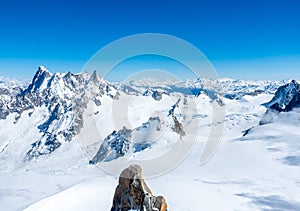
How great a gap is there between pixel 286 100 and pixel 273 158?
108 m

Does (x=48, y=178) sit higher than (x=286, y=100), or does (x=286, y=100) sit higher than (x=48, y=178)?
(x=286, y=100)

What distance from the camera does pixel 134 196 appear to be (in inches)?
716

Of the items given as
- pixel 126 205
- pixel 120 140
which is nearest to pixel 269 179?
pixel 126 205

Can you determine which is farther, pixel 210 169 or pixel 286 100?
pixel 286 100

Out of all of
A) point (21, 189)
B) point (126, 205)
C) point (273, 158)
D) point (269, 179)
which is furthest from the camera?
point (273, 158)

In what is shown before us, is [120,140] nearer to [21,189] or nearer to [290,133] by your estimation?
[290,133]

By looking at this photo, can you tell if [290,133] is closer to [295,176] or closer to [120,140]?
[295,176]

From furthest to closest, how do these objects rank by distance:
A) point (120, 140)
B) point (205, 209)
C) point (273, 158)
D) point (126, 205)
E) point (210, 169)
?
point (120, 140), point (273, 158), point (210, 169), point (205, 209), point (126, 205)

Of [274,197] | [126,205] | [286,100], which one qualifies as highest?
[286,100]

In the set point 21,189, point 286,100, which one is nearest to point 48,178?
point 21,189

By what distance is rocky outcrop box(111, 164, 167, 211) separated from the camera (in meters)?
17.6

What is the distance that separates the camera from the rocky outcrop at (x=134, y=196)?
17578mm

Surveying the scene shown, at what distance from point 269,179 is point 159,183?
43.6ft

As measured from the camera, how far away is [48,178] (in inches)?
1357
